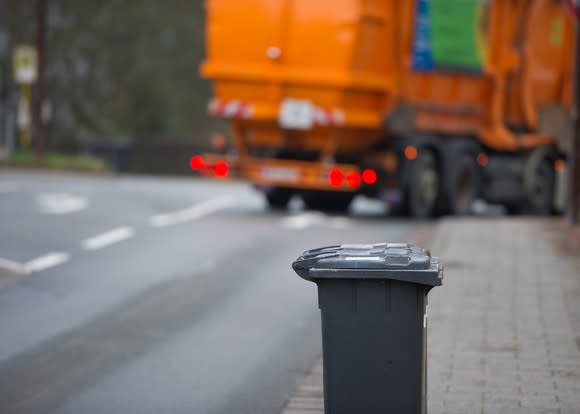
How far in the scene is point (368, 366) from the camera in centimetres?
585

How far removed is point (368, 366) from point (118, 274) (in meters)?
6.88

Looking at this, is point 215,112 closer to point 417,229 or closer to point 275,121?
point 275,121

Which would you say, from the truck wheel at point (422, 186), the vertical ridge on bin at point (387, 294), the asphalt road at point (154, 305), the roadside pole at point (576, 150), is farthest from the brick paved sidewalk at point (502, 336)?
the truck wheel at point (422, 186)

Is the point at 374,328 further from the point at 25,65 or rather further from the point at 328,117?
the point at 25,65

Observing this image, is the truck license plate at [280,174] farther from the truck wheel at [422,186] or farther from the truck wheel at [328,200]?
the truck wheel at [328,200]

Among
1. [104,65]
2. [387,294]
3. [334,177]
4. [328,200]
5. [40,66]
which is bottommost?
[328,200]

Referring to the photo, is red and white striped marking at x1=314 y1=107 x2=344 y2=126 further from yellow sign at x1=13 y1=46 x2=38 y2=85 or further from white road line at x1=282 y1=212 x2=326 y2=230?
yellow sign at x1=13 y1=46 x2=38 y2=85

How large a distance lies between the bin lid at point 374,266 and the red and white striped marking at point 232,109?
13.7 m

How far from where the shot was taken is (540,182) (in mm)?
22906

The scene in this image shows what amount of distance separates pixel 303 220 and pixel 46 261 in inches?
271

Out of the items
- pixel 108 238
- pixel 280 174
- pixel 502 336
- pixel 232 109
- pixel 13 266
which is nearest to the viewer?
A: pixel 502 336

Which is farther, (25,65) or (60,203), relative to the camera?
(25,65)

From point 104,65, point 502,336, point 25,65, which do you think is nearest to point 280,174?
point 502,336

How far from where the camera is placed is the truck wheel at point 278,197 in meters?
22.0
